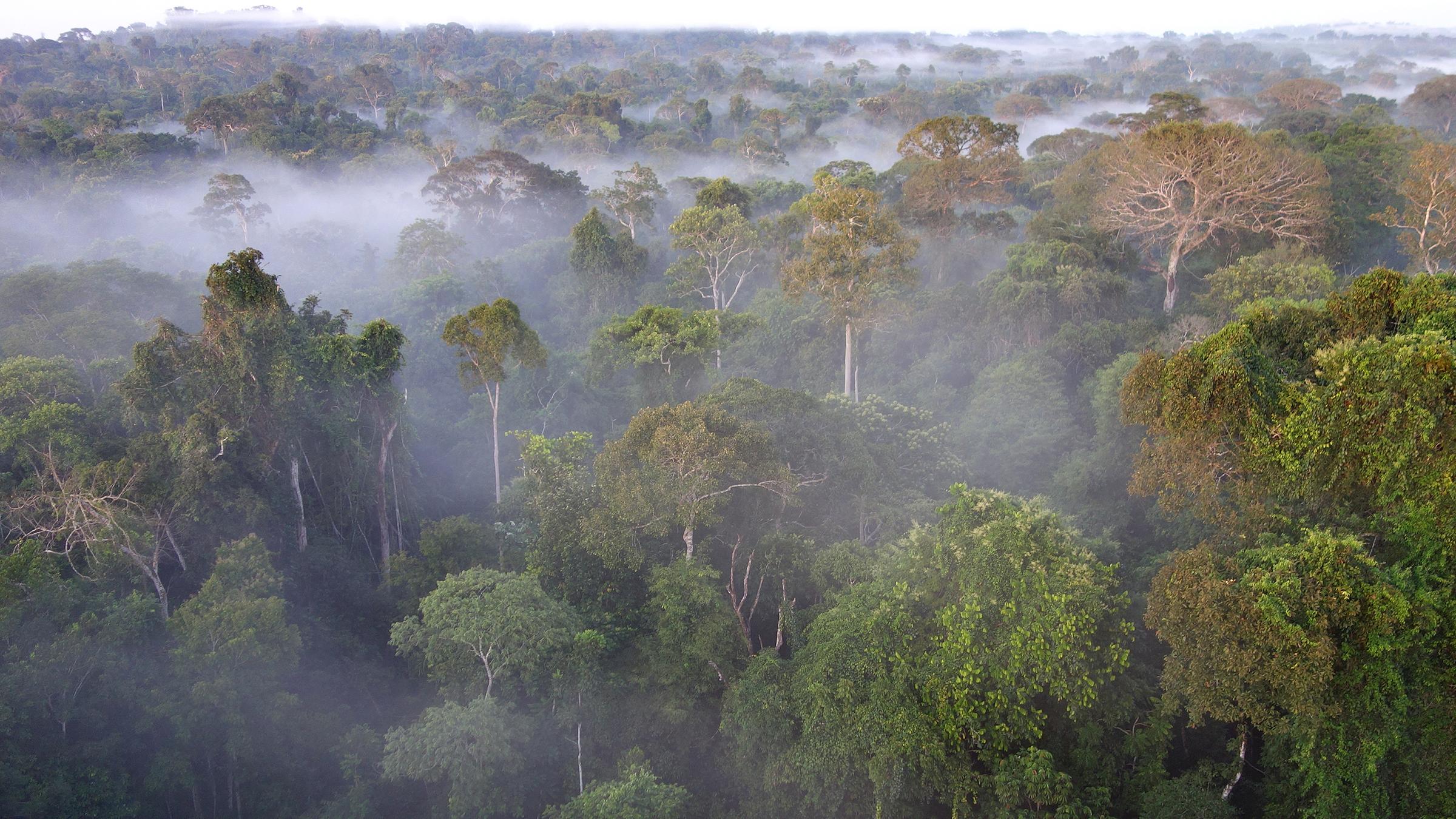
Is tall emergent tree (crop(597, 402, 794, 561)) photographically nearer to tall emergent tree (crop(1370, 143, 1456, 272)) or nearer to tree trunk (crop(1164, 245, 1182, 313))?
tree trunk (crop(1164, 245, 1182, 313))

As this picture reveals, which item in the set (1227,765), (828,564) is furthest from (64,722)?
(1227,765)

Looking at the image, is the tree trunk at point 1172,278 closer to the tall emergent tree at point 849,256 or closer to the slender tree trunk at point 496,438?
the tall emergent tree at point 849,256

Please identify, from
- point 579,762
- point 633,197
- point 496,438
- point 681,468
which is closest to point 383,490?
point 496,438

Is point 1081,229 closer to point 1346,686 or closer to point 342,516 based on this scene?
point 1346,686

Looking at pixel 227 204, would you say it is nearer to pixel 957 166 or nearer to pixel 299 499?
pixel 299 499

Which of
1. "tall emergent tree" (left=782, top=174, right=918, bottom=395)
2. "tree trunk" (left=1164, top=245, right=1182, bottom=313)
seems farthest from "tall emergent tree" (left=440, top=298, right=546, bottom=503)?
"tree trunk" (left=1164, top=245, right=1182, bottom=313)
